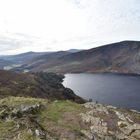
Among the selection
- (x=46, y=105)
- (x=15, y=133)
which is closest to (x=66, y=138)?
(x=15, y=133)

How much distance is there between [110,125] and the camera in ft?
103

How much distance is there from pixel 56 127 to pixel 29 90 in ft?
260

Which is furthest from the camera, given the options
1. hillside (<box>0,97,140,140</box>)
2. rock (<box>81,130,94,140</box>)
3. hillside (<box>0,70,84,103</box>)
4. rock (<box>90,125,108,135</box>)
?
hillside (<box>0,70,84,103</box>)

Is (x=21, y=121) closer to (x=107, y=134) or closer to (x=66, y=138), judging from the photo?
(x=66, y=138)

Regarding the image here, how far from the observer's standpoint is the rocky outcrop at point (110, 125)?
29.0 meters

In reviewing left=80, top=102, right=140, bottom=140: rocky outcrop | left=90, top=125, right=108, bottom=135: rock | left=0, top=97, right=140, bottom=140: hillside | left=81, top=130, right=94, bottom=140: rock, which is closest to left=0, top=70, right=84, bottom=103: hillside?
left=0, top=97, right=140, bottom=140: hillside

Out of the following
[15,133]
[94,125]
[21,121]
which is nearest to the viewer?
[15,133]

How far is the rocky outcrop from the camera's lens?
95.1 feet

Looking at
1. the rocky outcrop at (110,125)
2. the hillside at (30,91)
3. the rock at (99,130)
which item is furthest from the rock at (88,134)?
the hillside at (30,91)

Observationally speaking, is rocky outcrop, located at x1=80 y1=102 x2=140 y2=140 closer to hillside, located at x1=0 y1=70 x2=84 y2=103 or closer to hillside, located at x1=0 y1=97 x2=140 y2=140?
hillside, located at x1=0 y1=97 x2=140 y2=140

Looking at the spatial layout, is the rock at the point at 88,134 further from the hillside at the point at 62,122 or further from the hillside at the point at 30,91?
the hillside at the point at 30,91

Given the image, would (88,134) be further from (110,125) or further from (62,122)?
(110,125)

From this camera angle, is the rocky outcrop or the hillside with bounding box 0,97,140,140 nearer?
the hillside with bounding box 0,97,140,140

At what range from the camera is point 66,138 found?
2616 cm
